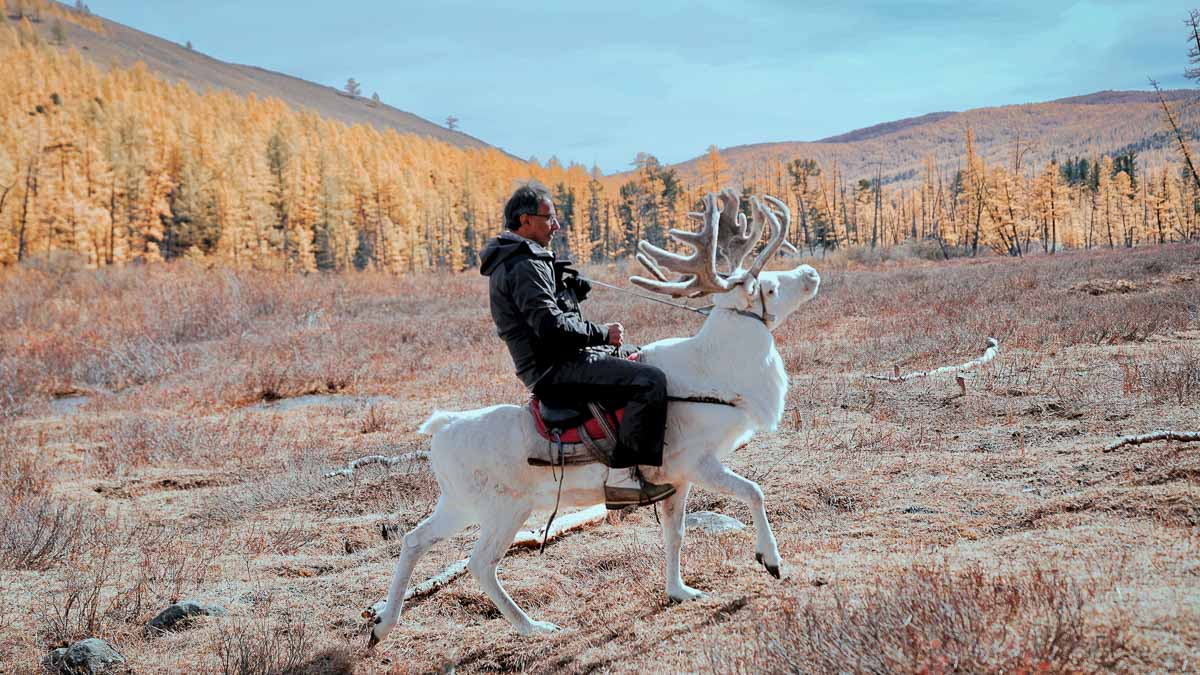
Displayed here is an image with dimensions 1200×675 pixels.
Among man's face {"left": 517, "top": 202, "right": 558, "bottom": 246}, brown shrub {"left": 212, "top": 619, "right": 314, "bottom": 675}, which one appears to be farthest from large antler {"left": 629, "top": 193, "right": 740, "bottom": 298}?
brown shrub {"left": 212, "top": 619, "right": 314, "bottom": 675}

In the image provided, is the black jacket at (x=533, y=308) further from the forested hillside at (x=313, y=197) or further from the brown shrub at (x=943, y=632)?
the forested hillside at (x=313, y=197)

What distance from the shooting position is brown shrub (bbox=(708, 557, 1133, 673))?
288 cm

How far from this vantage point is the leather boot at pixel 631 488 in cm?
461

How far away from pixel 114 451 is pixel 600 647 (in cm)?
986

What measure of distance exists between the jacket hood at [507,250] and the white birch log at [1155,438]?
522 centimetres

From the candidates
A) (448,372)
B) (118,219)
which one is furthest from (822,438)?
(118,219)

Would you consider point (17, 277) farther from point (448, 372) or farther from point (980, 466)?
point (980, 466)

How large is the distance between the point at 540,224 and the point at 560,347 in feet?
2.55

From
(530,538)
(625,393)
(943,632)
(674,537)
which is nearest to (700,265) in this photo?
(625,393)

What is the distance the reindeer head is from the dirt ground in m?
1.70

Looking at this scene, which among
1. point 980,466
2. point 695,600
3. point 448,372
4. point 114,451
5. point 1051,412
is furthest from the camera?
point 448,372

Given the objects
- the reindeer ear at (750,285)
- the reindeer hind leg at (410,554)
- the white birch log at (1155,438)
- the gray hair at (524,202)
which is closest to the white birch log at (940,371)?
the white birch log at (1155,438)

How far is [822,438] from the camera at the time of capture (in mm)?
8734

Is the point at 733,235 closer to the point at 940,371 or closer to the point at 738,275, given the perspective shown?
the point at 738,275
